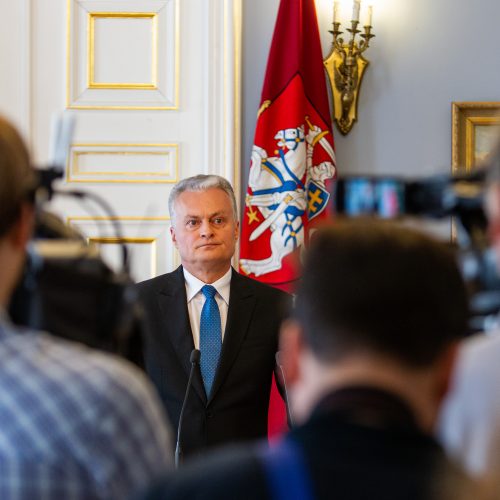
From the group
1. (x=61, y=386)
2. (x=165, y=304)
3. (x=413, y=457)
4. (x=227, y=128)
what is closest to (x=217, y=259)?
(x=165, y=304)

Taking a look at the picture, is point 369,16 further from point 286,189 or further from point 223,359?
point 223,359

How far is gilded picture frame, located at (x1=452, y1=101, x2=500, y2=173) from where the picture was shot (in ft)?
15.1

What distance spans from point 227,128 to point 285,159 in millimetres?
338

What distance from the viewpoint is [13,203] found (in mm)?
1215

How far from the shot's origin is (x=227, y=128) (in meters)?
4.62

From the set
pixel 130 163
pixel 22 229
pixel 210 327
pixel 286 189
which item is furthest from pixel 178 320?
pixel 22 229

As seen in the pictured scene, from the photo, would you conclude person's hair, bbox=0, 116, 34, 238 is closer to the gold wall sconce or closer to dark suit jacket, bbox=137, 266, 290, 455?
dark suit jacket, bbox=137, 266, 290, 455

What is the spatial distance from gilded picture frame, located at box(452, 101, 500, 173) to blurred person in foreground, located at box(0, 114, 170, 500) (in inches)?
142

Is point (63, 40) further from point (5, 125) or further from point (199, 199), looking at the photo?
point (5, 125)

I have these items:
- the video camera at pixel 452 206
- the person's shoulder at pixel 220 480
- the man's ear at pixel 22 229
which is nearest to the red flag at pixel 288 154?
the video camera at pixel 452 206

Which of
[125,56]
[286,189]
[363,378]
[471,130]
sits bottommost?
[363,378]

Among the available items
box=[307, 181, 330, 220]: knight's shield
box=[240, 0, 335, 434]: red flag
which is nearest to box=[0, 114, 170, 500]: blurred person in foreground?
box=[240, 0, 335, 434]: red flag

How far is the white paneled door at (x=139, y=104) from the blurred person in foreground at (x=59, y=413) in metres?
3.42

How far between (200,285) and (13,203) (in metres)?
2.25
